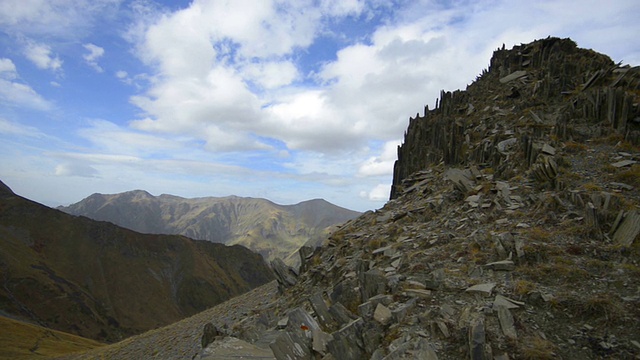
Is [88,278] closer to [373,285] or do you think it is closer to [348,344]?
[373,285]

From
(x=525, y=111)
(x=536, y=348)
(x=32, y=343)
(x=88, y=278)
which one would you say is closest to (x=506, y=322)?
(x=536, y=348)

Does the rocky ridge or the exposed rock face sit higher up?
the exposed rock face

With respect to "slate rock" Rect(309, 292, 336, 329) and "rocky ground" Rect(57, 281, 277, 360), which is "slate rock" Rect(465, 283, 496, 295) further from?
"rocky ground" Rect(57, 281, 277, 360)

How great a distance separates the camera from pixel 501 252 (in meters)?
15.5

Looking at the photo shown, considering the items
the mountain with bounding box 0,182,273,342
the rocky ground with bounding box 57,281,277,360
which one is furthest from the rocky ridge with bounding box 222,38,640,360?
the mountain with bounding box 0,182,273,342

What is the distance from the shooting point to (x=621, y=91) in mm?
24938

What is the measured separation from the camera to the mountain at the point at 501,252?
1057 centimetres

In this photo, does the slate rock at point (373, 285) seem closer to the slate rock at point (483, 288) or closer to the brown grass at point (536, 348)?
the slate rock at point (483, 288)

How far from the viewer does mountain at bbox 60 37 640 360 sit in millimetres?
10570

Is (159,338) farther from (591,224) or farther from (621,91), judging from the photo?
(621,91)

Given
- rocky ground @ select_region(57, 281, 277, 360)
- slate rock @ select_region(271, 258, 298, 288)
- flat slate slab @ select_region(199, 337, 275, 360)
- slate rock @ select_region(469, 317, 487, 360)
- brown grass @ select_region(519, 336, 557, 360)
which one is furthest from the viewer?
slate rock @ select_region(271, 258, 298, 288)

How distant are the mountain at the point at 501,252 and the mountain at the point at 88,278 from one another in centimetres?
13921

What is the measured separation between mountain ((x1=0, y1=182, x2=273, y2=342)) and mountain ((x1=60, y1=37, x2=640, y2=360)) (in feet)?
457

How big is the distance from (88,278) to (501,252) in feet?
662
